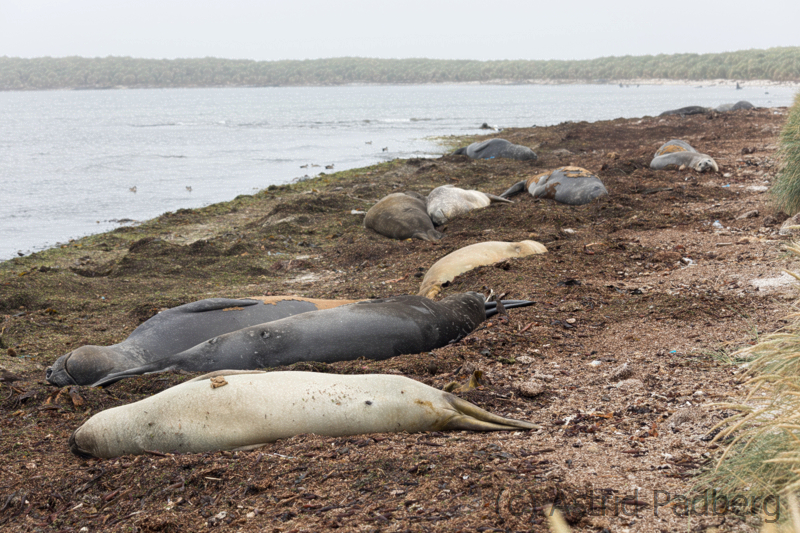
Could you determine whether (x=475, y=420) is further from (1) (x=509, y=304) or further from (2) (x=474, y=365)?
(1) (x=509, y=304)

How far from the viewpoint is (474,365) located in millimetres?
4617

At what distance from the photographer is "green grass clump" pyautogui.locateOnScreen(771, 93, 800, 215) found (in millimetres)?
7770

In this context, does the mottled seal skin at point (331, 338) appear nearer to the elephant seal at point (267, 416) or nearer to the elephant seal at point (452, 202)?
the elephant seal at point (267, 416)

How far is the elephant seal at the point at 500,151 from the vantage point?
17.6 metres

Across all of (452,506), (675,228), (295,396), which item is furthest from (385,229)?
(452,506)

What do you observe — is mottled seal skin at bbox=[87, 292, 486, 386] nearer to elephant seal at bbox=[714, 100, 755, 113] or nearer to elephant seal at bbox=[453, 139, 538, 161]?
elephant seal at bbox=[453, 139, 538, 161]

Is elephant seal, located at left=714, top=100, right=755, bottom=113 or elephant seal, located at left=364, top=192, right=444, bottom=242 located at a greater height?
elephant seal, located at left=714, top=100, right=755, bottom=113

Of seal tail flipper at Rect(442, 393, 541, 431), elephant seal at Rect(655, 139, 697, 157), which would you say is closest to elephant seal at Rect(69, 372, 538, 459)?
seal tail flipper at Rect(442, 393, 541, 431)

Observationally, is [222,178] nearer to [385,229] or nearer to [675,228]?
[385,229]

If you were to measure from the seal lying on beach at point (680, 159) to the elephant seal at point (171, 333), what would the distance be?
32.9ft

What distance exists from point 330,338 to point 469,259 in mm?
2963

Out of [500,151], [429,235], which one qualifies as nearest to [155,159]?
[500,151]

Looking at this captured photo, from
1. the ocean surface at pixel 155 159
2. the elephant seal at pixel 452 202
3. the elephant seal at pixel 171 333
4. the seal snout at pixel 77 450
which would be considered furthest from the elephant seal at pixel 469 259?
the ocean surface at pixel 155 159

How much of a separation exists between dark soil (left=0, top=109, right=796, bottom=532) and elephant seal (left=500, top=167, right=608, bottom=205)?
14.9 inches
